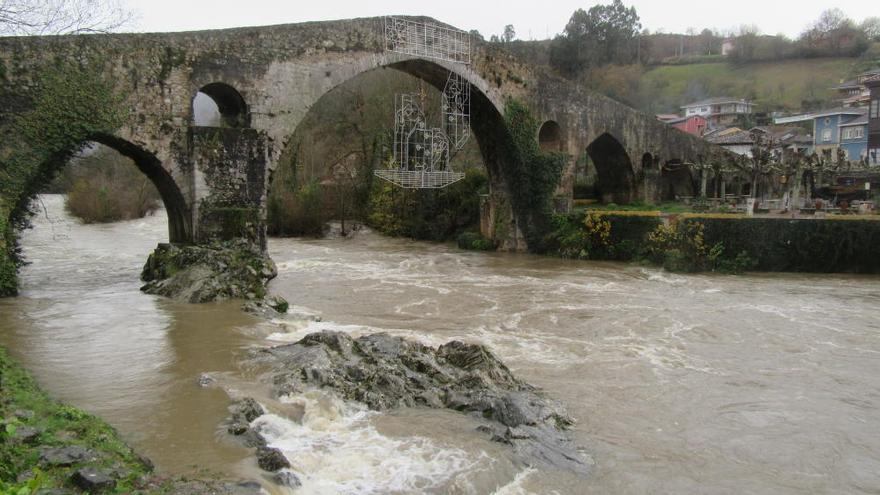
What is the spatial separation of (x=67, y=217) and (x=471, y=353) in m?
33.7

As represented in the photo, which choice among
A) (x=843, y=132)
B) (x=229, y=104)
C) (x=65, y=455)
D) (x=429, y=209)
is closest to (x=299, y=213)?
(x=429, y=209)

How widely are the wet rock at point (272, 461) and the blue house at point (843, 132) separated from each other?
135 feet

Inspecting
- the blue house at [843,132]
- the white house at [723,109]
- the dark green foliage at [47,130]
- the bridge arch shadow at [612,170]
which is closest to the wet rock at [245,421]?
the dark green foliage at [47,130]

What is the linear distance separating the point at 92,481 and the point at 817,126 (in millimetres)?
47204

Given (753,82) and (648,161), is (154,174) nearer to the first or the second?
(648,161)

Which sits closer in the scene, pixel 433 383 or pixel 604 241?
pixel 433 383

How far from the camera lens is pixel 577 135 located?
27141 mm

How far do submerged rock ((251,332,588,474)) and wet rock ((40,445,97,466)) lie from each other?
9.45ft

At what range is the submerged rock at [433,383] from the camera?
7.58 m

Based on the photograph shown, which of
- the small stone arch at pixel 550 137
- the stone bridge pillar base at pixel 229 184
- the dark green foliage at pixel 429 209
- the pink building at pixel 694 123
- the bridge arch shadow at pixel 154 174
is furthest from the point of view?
the pink building at pixel 694 123

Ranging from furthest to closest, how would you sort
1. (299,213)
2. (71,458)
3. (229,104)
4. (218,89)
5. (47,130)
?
(299,213) < (229,104) < (218,89) < (47,130) < (71,458)

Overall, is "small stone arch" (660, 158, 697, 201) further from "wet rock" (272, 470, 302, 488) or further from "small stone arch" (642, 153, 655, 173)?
"wet rock" (272, 470, 302, 488)

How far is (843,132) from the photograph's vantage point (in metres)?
42.1

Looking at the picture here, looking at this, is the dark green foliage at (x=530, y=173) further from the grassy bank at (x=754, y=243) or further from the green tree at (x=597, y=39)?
the green tree at (x=597, y=39)
